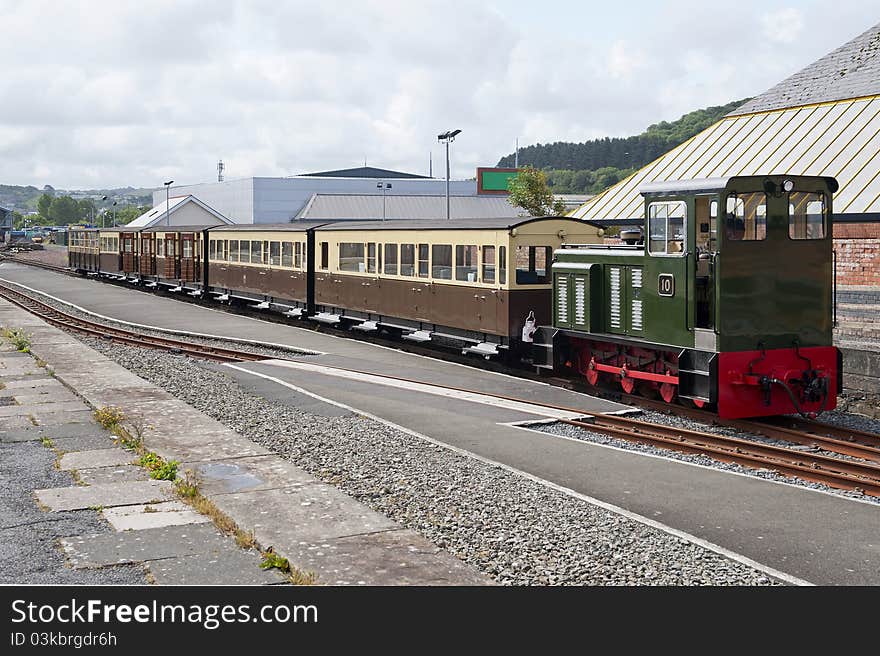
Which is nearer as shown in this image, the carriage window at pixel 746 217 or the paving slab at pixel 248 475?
the paving slab at pixel 248 475

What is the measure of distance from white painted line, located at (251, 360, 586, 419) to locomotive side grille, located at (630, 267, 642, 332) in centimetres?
183

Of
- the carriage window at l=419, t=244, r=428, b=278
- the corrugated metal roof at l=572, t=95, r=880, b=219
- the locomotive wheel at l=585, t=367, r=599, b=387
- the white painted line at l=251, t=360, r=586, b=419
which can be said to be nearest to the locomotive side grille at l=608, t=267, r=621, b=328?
the locomotive wheel at l=585, t=367, r=599, b=387

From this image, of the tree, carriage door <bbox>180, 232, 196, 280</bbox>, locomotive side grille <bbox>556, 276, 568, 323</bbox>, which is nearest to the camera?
locomotive side grille <bbox>556, 276, 568, 323</bbox>

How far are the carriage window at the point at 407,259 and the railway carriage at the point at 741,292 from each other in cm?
817

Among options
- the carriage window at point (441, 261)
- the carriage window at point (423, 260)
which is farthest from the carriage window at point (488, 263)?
the carriage window at point (423, 260)

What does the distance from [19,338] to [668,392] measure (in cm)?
1552

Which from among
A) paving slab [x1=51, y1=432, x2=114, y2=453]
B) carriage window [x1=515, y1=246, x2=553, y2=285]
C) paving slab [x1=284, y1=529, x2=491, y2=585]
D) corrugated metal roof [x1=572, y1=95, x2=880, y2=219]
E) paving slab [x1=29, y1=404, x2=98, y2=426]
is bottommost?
paving slab [x1=284, y1=529, x2=491, y2=585]

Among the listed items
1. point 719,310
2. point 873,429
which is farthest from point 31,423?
point 873,429

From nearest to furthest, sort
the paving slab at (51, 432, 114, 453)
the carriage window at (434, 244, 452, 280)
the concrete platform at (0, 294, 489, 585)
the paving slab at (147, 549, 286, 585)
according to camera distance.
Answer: the paving slab at (147, 549, 286, 585) → the concrete platform at (0, 294, 489, 585) → the paving slab at (51, 432, 114, 453) → the carriage window at (434, 244, 452, 280)

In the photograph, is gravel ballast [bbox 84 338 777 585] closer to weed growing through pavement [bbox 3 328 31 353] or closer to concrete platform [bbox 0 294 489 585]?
concrete platform [bbox 0 294 489 585]

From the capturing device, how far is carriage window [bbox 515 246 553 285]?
19.1m

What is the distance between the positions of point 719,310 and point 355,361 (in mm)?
9301

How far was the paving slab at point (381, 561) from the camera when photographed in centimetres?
690

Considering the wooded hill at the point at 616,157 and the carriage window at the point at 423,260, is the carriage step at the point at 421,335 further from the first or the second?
the wooded hill at the point at 616,157
